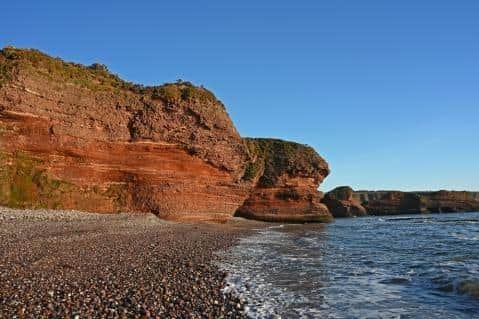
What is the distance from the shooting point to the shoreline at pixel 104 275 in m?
8.33

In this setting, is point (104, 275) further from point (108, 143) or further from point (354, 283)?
point (108, 143)

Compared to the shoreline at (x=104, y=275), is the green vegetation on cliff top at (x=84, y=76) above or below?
above

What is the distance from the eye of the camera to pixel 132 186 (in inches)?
1382

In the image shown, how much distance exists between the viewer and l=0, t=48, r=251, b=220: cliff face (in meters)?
28.3

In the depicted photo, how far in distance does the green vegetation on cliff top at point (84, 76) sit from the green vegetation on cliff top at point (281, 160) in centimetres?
1284

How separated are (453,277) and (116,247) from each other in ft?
40.6

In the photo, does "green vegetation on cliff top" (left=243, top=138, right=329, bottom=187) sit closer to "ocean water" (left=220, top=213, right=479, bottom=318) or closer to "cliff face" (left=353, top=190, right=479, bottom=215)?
"ocean water" (left=220, top=213, right=479, bottom=318)

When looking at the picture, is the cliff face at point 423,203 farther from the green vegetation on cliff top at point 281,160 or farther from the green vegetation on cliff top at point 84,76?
the green vegetation on cliff top at point 84,76

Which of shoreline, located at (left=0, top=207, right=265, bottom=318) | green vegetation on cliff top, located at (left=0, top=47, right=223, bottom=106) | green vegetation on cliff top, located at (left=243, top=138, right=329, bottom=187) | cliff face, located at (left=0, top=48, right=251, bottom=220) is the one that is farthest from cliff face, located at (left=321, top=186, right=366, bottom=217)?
shoreline, located at (left=0, top=207, right=265, bottom=318)

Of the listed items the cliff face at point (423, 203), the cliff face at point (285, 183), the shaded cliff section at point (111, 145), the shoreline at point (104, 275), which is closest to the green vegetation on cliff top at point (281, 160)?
the cliff face at point (285, 183)

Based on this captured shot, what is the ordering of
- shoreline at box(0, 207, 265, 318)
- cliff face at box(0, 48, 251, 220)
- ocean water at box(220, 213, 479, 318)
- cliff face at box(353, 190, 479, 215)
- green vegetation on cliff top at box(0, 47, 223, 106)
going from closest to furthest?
shoreline at box(0, 207, 265, 318)
ocean water at box(220, 213, 479, 318)
cliff face at box(0, 48, 251, 220)
green vegetation on cliff top at box(0, 47, 223, 106)
cliff face at box(353, 190, 479, 215)

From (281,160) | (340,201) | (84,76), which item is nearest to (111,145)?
(84,76)

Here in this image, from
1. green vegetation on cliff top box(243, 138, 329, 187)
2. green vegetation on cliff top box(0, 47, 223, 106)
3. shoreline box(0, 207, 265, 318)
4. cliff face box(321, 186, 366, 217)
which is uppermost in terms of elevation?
green vegetation on cliff top box(0, 47, 223, 106)

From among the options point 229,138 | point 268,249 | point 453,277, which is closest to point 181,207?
point 229,138
